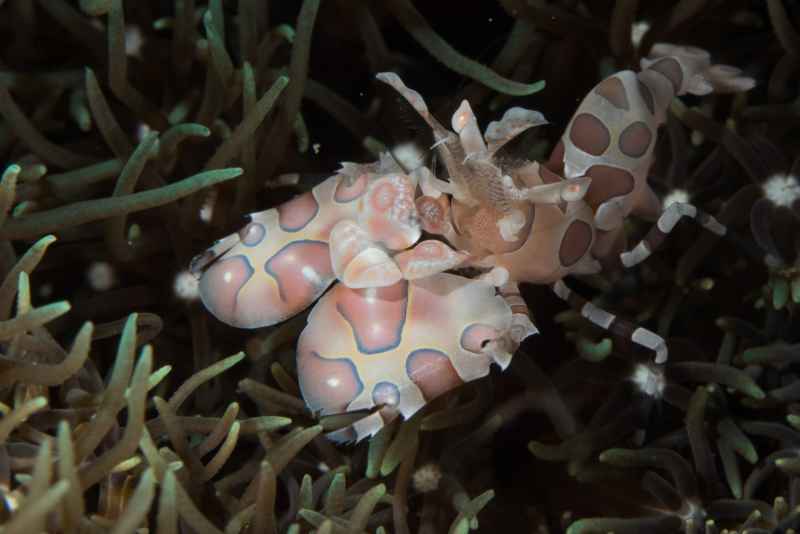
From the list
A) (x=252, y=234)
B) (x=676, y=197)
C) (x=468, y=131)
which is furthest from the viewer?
(x=676, y=197)

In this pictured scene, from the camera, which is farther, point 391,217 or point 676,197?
point 676,197

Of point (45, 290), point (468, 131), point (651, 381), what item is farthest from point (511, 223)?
point (45, 290)

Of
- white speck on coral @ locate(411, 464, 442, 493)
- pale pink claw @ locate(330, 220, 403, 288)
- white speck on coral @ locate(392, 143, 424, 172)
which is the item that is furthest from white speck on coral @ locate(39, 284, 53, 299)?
white speck on coral @ locate(411, 464, 442, 493)

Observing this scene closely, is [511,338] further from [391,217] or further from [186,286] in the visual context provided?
[186,286]

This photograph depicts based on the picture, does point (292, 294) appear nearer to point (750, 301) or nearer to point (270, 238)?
point (270, 238)

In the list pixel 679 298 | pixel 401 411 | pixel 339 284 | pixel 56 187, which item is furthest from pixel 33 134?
pixel 679 298
